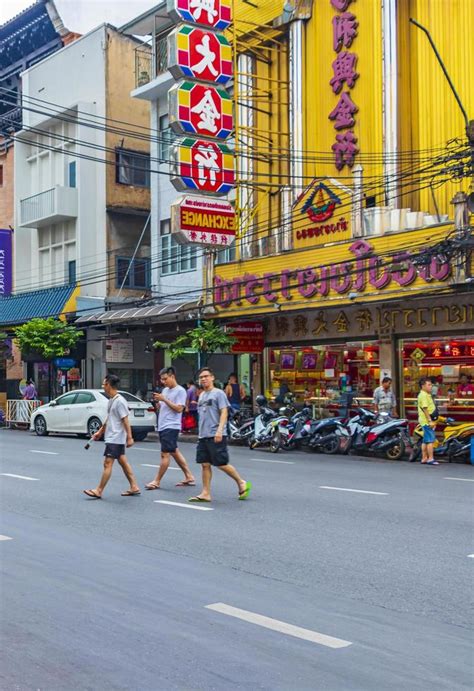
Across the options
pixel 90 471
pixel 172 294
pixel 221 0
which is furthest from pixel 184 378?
pixel 90 471

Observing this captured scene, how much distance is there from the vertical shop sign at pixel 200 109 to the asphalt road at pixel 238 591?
39.3ft

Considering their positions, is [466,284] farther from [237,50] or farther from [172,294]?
[172,294]

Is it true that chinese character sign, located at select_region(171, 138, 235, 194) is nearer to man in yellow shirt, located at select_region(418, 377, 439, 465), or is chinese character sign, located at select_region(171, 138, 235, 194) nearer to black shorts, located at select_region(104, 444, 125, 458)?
man in yellow shirt, located at select_region(418, 377, 439, 465)

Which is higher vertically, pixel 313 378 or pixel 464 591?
pixel 313 378

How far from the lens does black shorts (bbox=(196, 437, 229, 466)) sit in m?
10.8

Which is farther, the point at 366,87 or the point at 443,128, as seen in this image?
the point at 366,87

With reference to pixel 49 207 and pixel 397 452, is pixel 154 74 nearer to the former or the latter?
pixel 49 207

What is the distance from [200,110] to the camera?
2217 cm

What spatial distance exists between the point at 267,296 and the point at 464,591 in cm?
1716

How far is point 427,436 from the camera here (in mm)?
16828

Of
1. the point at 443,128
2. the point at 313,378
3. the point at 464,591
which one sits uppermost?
the point at 443,128

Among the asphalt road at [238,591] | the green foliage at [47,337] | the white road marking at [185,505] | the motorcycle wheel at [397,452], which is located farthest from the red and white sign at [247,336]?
the white road marking at [185,505]

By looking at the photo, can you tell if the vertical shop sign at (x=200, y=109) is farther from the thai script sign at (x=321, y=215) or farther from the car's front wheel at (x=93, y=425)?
the car's front wheel at (x=93, y=425)

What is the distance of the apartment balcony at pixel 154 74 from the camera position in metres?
30.9
